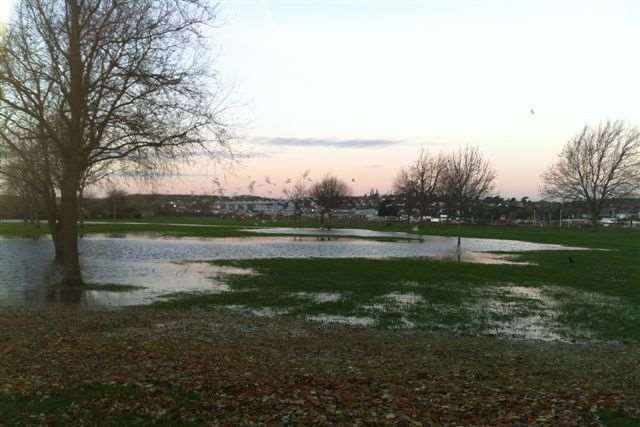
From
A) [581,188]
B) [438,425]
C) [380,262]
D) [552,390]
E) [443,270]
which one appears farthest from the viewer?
[581,188]

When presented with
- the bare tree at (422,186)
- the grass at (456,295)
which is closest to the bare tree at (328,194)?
the bare tree at (422,186)

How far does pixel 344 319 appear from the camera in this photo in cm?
1244

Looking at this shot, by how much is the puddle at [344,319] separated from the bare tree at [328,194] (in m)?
69.6

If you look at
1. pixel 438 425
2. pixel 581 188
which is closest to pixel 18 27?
pixel 438 425

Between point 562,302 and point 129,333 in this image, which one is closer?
point 129,333

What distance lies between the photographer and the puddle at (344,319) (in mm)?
11945

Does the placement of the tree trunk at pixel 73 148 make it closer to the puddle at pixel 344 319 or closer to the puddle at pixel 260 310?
the puddle at pixel 260 310

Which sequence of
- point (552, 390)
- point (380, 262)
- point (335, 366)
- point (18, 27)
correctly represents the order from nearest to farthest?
point (552, 390) < point (335, 366) < point (18, 27) < point (380, 262)

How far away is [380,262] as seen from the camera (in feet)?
81.8

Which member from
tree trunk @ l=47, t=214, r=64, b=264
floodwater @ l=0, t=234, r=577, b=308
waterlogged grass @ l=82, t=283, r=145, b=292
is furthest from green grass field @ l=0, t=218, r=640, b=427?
tree trunk @ l=47, t=214, r=64, b=264

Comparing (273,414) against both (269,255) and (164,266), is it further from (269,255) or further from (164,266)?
(269,255)

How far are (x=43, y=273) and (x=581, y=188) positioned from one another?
218 feet

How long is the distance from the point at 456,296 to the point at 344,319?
4.84 meters

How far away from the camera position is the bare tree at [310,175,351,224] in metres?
82.8
